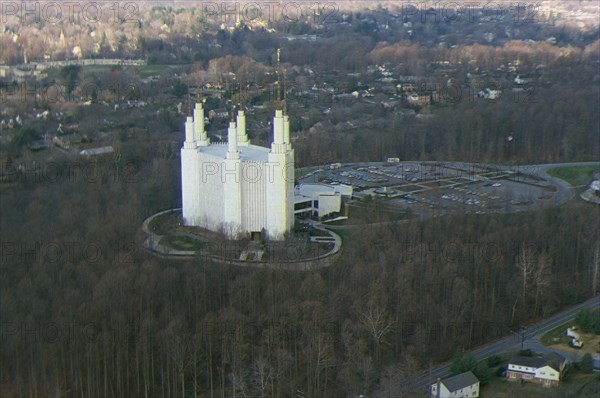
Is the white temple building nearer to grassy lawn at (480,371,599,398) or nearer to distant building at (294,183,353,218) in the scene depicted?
distant building at (294,183,353,218)

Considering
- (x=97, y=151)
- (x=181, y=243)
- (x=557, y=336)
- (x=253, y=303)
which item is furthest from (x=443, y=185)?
(x=253, y=303)

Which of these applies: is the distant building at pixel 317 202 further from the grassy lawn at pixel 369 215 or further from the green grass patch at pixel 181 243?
the green grass patch at pixel 181 243

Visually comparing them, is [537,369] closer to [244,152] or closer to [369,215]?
[369,215]

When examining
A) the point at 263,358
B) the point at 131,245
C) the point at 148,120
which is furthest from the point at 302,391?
the point at 148,120

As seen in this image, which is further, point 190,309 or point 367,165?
point 367,165

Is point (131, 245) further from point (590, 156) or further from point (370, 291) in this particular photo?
point (590, 156)

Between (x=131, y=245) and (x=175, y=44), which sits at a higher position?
(x=175, y=44)
